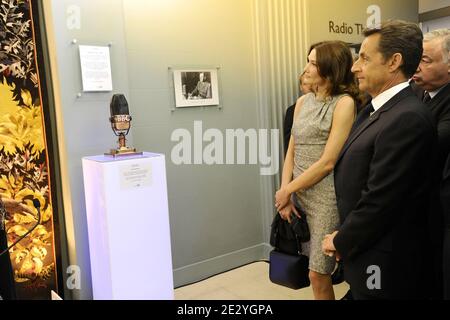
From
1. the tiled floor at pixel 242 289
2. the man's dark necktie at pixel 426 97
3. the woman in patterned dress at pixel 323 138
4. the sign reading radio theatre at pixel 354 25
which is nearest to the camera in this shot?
the man's dark necktie at pixel 426 97

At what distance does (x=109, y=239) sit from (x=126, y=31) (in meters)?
1.45

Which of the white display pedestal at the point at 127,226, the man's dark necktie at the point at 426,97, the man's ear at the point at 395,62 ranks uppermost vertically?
the man's ear at the point at 395,62

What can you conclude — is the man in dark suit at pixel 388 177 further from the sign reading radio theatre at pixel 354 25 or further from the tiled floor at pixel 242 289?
the sign reading radio theatre at pixel 354 25

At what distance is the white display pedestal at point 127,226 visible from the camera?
2.22 meters

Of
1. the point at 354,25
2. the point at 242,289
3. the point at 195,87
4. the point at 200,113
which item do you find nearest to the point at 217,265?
the point at 242,289

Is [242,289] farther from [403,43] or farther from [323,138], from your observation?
[403,43]

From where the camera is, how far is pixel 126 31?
282 cm

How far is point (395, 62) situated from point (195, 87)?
1837 millimetres

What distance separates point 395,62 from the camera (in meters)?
1.51

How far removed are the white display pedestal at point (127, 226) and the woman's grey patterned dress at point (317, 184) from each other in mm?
827

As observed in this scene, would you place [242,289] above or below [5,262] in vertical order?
below

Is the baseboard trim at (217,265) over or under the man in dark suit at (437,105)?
under

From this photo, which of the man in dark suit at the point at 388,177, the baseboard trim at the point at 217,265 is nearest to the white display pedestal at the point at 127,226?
the baseboard trim at the point at 217,265

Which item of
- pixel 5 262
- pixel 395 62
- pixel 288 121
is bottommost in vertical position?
pixel 5 262
